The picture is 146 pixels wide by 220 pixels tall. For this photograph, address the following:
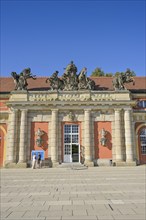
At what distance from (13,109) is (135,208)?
1927cm

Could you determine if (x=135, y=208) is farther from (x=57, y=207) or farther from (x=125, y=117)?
(x=125, y=117)

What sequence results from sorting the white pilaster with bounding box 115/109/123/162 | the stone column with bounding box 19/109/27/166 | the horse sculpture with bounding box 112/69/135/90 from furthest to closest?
the horse sculpture with bounding box 112/69/135/90 < the white pilaster with bounding box 115/109/123/162 < the stone column with bounding box 19/109/27/166

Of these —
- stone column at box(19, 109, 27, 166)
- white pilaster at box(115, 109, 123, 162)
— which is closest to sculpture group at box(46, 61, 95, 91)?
white pilaster at box(115, 109, 123, 162)

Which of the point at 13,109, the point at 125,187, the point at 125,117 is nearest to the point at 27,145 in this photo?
the point at 13,109

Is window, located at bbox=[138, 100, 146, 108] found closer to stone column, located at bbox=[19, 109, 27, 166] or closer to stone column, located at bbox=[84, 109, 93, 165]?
stone column, located at bbox=[84, 109, 93, 165]

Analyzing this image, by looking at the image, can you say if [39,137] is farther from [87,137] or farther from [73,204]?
[73,204]

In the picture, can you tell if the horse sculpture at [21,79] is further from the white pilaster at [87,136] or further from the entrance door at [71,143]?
the white pilaster at [87,136]

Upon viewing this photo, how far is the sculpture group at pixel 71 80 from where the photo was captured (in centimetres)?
2517

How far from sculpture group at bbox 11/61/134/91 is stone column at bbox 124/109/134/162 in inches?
131

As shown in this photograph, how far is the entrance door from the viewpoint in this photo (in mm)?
23625

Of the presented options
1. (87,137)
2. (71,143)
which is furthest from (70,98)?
(71,143)

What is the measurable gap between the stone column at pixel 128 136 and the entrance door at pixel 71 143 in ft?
16.9

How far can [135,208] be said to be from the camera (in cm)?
667

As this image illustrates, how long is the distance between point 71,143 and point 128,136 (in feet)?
19.7
